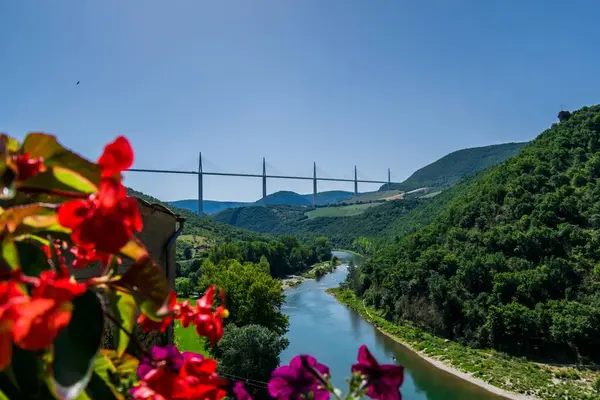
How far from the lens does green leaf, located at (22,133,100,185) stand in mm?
528

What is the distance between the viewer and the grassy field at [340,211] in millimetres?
97869

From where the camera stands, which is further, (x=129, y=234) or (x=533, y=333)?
(x=533, y=333)

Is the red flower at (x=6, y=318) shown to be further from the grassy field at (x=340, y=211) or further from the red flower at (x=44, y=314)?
the grassy field at (x=340, y=211)

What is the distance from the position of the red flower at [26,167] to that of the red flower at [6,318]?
0.58 feet

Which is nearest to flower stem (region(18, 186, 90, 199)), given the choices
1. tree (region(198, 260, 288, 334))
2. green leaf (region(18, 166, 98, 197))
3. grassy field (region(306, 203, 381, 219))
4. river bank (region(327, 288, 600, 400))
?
green leaf (region(18, 166, 98, 197))

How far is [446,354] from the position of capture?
20.3 metres

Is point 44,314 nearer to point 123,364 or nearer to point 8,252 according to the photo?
point 8,252

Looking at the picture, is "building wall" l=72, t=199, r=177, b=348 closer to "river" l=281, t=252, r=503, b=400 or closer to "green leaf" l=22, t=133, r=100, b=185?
"green leaf" l=22, t=133, r=100, b=185

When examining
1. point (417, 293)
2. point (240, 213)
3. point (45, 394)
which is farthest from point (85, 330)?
point (240, 213)

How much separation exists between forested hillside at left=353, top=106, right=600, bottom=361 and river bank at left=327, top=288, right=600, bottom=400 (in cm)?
159

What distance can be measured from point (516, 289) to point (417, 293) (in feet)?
18.6

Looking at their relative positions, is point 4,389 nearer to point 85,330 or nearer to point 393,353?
point 85,330

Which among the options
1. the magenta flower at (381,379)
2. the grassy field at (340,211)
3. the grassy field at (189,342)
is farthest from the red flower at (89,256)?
the grassy field at (340,211)

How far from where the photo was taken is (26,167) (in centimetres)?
53
